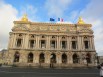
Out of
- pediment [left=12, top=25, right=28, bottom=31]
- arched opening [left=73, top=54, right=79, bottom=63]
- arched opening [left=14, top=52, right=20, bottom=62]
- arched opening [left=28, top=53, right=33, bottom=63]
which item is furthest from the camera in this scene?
pediment [left=12, top=25, right=28, bottom=31]

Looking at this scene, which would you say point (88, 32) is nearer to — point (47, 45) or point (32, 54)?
point (47, 45)

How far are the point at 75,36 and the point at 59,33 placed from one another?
8.43 metres

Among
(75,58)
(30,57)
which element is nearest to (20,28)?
(30,57)

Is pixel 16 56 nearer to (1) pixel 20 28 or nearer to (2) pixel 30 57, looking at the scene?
(2) pixel 30 57

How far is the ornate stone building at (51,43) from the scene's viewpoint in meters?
75.1

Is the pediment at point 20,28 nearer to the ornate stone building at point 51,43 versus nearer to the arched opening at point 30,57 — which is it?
the ornate stone building at point 51,43

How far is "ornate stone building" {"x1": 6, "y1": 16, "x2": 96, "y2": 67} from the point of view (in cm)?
7512

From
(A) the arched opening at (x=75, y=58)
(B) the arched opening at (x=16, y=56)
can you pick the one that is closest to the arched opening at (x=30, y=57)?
(B) the arched opening at (x=16, y=56)

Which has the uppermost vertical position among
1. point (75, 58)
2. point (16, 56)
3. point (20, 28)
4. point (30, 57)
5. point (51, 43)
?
point (20, 28)

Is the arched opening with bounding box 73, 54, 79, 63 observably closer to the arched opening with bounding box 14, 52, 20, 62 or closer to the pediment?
the arched opening with bounding box 14, 52, 20, 62

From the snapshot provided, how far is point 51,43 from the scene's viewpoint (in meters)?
82.4

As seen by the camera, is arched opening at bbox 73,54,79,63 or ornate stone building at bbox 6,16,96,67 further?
arched opening at bbox 73,54,79,63

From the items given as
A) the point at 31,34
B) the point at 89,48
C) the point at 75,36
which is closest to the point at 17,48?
the point at 31,34

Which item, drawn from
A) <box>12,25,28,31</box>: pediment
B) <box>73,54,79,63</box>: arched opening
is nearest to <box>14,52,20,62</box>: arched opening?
<box>12,25,28,31</box>: pediment
